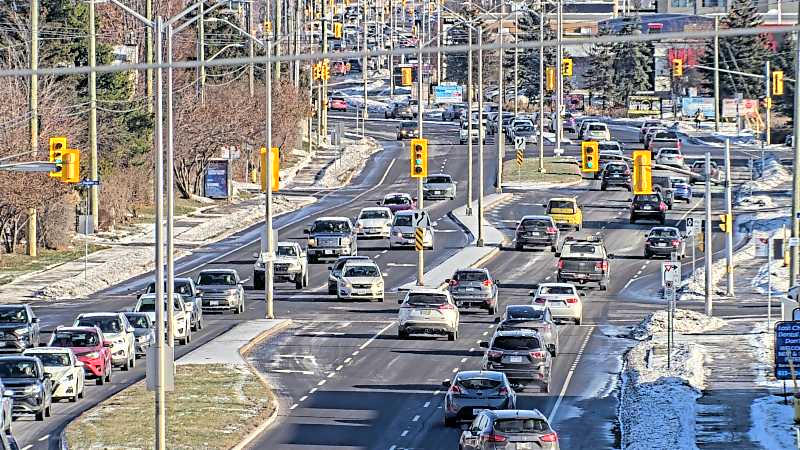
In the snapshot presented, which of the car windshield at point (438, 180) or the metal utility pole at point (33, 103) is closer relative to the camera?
the metal utility pole at point (33, 103)

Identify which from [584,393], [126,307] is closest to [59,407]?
[584,393]

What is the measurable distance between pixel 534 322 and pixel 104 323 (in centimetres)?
1151

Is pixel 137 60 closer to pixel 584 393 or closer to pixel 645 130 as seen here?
pixel 645 130

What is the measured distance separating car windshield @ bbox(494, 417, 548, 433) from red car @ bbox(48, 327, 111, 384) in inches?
627

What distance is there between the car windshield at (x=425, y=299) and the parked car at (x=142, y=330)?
24.6 ft

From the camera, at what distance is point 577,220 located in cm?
8125

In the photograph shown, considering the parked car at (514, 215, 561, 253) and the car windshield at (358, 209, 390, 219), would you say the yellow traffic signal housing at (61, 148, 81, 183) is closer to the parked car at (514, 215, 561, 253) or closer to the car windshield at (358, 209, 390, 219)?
the parked car at (514, 215, 561, 253)

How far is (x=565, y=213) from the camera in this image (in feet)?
267

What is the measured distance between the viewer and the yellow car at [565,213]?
8125 centimetres

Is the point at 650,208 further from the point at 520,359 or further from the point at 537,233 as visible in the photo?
the point at 520,359

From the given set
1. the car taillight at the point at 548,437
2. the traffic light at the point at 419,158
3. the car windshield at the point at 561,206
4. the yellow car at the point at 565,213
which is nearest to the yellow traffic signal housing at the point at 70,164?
the traffic light at the point at 419,158

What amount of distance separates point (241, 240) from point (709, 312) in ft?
102

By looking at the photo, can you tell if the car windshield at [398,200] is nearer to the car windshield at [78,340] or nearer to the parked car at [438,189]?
the parked car at [438,189]

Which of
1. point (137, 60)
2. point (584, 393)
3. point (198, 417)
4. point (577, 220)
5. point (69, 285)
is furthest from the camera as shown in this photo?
point (137, 60)
